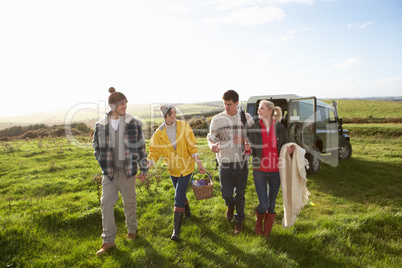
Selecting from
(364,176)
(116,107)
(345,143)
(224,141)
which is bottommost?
(364,176)

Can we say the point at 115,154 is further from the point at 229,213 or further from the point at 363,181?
the point at 363,181

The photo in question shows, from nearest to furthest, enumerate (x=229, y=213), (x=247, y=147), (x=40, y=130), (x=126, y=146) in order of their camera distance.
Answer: (x=126, y=146) → (x=247, y=147) → (x=229, y=213) → (x=40, y=130)

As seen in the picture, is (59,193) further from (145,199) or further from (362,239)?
(362,239)

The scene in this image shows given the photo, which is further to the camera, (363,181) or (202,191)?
(363,181)

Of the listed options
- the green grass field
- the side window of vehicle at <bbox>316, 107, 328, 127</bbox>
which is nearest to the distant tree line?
the green grass field

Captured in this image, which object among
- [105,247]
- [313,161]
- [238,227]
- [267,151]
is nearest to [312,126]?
[313,161]

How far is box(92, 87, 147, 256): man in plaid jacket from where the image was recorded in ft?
10.8

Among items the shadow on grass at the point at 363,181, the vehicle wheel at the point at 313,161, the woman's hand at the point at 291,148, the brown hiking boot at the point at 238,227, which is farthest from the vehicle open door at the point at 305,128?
the brown hiking boot at the point at 238,227

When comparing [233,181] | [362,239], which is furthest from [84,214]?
[362,239]

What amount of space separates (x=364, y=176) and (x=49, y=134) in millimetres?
28559

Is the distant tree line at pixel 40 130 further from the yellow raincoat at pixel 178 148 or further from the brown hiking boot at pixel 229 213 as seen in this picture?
the brown hiking boot at pixel 229 213

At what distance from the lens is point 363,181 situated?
7.25 m

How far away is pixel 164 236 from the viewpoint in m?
3.85

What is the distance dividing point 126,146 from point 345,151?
10.8 meters
